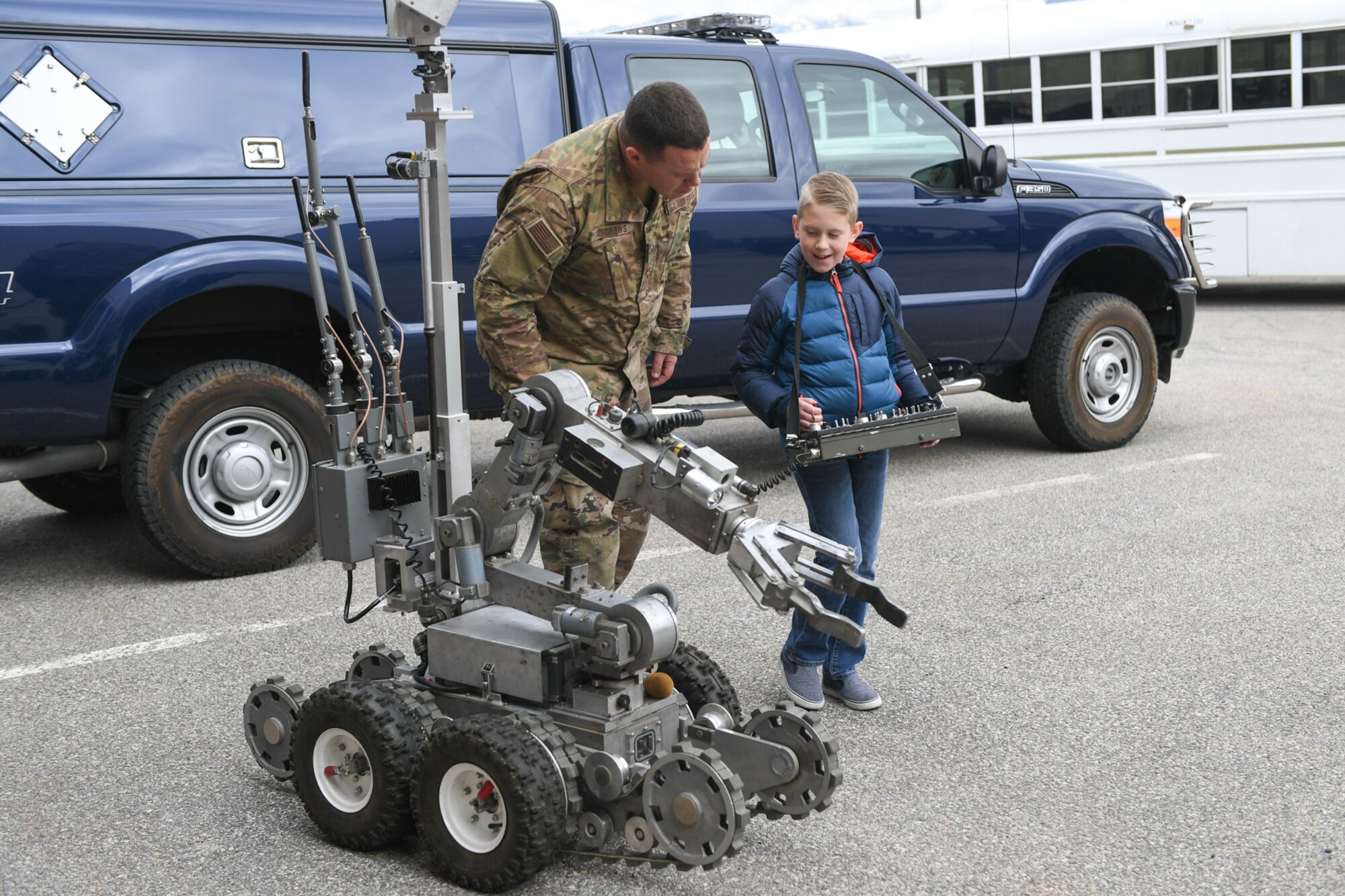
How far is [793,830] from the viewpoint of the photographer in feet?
11.7

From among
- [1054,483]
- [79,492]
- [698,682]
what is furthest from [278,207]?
[1054,483]

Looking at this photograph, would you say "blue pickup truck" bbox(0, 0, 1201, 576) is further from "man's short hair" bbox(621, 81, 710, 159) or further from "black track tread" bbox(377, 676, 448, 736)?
"black track tread" bbox(377, 676, 448, 736)

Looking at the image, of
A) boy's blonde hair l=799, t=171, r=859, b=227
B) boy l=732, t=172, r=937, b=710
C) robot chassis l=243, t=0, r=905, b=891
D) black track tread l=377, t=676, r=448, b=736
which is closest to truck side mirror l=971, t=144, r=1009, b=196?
boy l=732, t=172, r=937, b=710

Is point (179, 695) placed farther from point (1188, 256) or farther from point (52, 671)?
point (1188, 256)

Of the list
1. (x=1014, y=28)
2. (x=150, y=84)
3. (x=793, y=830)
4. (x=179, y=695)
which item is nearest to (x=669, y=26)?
(x=150, y=84)

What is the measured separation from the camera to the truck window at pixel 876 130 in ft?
24.4

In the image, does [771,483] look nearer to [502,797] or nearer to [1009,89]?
[502,797]

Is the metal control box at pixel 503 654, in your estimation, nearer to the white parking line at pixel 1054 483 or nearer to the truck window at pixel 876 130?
the white parking line at pixel 1054 483

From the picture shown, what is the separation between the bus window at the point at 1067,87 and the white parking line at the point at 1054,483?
8.21 m

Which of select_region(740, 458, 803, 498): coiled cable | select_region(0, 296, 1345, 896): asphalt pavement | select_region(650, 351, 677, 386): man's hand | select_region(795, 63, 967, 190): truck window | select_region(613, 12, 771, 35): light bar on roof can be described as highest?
select_region(613, 12, 771, 35): light bar on roof

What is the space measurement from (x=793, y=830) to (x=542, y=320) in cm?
159

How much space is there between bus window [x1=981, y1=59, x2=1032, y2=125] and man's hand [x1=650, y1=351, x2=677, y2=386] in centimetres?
1204

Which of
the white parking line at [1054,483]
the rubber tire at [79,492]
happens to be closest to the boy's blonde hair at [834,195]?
the white parking line at [1054,483]

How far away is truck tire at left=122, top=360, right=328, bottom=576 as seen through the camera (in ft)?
18.8
